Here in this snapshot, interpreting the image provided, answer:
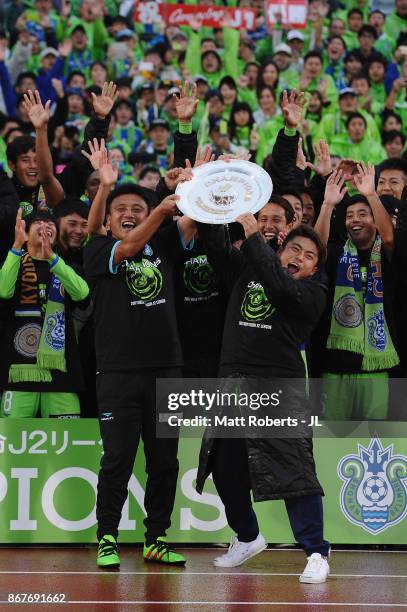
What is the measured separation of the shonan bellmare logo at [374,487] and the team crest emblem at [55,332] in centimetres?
201

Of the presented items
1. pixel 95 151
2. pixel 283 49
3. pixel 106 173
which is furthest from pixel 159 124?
pixel 106 173

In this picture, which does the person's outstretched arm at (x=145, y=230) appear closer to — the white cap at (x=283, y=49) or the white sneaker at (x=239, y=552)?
the white sneaker at (x=239, y=552)

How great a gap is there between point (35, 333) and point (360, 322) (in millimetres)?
2170

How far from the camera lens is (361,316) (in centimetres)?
816

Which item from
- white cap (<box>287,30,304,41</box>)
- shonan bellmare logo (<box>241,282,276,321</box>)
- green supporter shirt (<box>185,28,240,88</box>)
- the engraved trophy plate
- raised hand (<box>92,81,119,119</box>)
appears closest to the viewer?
shonan bellmare logo (<box>241,282,276,321</box>)

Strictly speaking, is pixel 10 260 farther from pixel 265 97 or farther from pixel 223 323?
pixel 265 97

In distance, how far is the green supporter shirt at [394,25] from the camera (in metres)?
17.3

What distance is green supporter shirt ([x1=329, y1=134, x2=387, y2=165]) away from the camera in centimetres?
1288

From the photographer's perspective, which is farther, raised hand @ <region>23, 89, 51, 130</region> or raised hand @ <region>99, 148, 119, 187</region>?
raised hand @ <region>23, 89, 51, 130</region>

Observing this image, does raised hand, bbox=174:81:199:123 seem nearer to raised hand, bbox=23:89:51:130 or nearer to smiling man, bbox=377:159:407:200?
raised hand, bbox=23:89:51:130

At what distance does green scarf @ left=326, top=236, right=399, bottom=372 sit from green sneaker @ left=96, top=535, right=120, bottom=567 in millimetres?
2112

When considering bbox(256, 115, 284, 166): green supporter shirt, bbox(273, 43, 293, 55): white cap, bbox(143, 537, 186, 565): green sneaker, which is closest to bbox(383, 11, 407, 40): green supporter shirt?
bbox(273, 43, 293, 55): white cap

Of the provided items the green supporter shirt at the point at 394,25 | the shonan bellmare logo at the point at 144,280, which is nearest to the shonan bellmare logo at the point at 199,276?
the shonan bellmare logo at the point at 144,280

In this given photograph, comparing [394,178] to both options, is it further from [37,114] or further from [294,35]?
[294,35]
